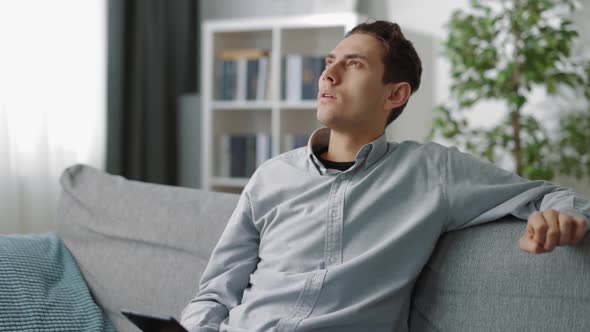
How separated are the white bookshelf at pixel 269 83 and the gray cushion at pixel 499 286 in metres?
2.31

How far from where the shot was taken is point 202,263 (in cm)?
174

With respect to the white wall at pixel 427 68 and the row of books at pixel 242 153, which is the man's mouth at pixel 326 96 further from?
the row of books at pixel 242 153

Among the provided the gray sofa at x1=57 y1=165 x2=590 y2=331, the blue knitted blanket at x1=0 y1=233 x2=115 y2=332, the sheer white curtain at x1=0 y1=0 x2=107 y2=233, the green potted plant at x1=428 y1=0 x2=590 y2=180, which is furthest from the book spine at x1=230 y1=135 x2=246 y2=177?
the blue knitted blanket at x1=0 y1=233 x2=115 y2=332

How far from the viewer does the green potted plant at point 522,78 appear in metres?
3.11

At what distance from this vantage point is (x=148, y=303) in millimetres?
1759

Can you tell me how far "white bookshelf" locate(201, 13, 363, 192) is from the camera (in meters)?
3.78

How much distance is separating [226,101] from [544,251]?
2876 millimetres

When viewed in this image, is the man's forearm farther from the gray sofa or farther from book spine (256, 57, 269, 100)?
book spine (256, 57, 269, 100)

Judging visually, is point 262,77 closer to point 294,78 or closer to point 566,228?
point 294,78

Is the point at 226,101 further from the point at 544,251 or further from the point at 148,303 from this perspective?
the point at 544,251

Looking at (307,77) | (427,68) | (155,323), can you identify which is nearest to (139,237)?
(155,323)

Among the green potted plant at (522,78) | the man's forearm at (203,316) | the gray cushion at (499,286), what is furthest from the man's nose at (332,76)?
the green potted plant at (522,78)

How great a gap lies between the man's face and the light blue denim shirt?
0.08m

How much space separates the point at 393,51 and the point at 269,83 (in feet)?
7.48
